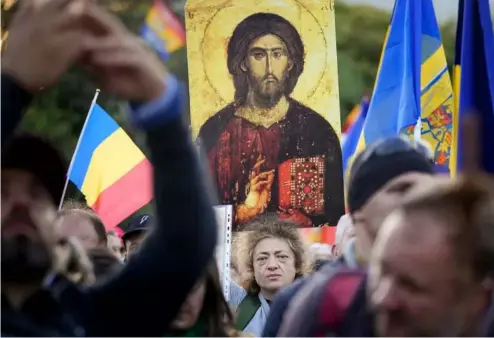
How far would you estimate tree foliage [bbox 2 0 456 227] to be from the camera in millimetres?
2225

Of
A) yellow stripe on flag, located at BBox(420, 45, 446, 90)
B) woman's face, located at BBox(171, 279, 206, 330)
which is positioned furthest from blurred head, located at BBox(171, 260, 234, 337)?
yellow stripe on flag, located at BBox(420, 45, 446, 90)

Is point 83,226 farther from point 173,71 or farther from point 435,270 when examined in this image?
point 435,270

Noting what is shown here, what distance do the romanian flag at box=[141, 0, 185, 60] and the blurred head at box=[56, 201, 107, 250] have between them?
426 millimetres

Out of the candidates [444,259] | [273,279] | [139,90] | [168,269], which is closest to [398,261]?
[444,259]

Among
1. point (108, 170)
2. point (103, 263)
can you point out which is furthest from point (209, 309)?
point (108, 170)

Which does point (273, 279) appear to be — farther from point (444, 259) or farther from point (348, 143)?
point (444, 259)

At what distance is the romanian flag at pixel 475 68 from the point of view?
2.60 meters

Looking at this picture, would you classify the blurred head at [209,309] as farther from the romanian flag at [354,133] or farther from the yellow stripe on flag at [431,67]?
the yellow stripe on flag at [431,67]

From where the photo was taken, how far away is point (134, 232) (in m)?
2.69

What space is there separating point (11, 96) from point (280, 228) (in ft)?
4.70

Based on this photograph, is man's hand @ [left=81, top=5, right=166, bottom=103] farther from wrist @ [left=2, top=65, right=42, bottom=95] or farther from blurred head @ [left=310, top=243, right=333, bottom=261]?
blurred head @ [left=310, top=243, right=333, bottom=261]

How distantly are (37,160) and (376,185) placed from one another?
0.71m

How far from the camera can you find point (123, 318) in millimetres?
2082

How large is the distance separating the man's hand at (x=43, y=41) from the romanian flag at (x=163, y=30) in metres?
0.27
